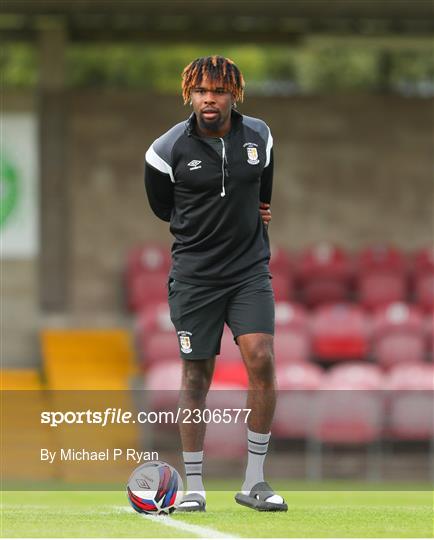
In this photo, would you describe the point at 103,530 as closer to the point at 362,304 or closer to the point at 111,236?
the point at 362,304

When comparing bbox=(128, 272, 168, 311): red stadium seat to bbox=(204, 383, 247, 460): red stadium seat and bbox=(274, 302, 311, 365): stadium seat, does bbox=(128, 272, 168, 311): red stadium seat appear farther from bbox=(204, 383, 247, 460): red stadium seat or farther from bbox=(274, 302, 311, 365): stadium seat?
bbox=(204, 383, 247, 460): red stadium seat

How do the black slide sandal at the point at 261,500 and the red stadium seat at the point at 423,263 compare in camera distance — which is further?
the red stadium seat at the point at 423,263

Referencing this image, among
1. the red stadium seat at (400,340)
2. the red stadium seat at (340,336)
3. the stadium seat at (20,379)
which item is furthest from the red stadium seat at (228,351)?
the stadium seat at (20,379)

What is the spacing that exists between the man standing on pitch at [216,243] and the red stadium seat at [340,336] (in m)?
8.72

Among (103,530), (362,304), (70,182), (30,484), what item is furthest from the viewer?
(70,182)

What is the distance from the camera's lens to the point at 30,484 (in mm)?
13477

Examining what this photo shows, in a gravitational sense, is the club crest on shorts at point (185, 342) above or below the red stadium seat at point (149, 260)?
above

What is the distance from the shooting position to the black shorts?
6750 mm

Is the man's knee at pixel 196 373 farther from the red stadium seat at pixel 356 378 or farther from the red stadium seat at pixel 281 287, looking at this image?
the red stadium seat at pixel 281 287

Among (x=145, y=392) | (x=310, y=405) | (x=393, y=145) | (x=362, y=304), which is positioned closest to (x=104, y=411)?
(x=145, y=392)

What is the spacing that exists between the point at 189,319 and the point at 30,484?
7091 millimetres

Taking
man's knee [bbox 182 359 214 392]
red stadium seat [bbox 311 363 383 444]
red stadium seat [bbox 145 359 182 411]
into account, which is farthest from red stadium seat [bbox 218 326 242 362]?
man's knee [bbox 182 359 214 392]

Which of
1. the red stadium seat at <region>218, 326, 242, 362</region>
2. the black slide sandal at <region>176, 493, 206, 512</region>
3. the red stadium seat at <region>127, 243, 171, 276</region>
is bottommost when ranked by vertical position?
the red stadium seat at <region>218, 326, 242, 362</region>

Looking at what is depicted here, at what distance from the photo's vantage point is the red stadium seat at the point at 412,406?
13766mm
